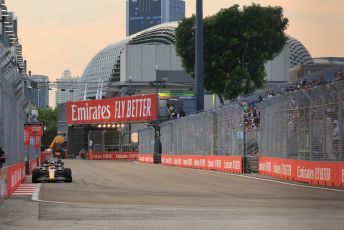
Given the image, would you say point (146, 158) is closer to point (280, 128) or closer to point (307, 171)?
point (280, 128)

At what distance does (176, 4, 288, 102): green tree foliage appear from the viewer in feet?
235

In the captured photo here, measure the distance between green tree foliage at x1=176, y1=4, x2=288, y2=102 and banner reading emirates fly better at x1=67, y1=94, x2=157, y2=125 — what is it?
6505 millimetres

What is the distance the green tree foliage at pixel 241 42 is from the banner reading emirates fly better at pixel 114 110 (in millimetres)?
6505

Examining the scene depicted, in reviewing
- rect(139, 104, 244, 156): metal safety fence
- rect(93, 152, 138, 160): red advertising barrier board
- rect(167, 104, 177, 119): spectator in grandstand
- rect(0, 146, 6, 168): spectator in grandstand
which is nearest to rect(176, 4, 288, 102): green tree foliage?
rect(167, 104, 177, 119): spectator in grandstand

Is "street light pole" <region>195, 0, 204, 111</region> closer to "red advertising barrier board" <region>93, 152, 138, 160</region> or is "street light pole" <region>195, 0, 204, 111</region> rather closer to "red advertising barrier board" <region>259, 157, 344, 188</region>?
"red advertising barrier board" <region>93, 152, 138, 160</region>

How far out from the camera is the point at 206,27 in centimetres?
7375

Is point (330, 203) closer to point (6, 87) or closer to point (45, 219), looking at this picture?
point (45, 219)

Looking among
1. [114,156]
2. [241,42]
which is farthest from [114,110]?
[241,42]

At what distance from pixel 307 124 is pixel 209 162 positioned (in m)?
17.9

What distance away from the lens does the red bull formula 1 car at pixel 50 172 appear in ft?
96.5

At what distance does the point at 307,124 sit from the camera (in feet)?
92.8

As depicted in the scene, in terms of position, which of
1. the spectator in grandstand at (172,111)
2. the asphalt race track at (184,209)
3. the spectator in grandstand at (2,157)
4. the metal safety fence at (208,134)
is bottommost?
the asphalt race track at (184,209)

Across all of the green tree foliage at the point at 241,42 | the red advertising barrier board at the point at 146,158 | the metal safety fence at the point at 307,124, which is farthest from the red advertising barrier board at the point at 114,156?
the metal safety fence at the point at 307,124

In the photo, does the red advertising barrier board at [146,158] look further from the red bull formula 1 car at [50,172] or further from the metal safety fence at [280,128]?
the red bull formula 1 car at [50,172]
